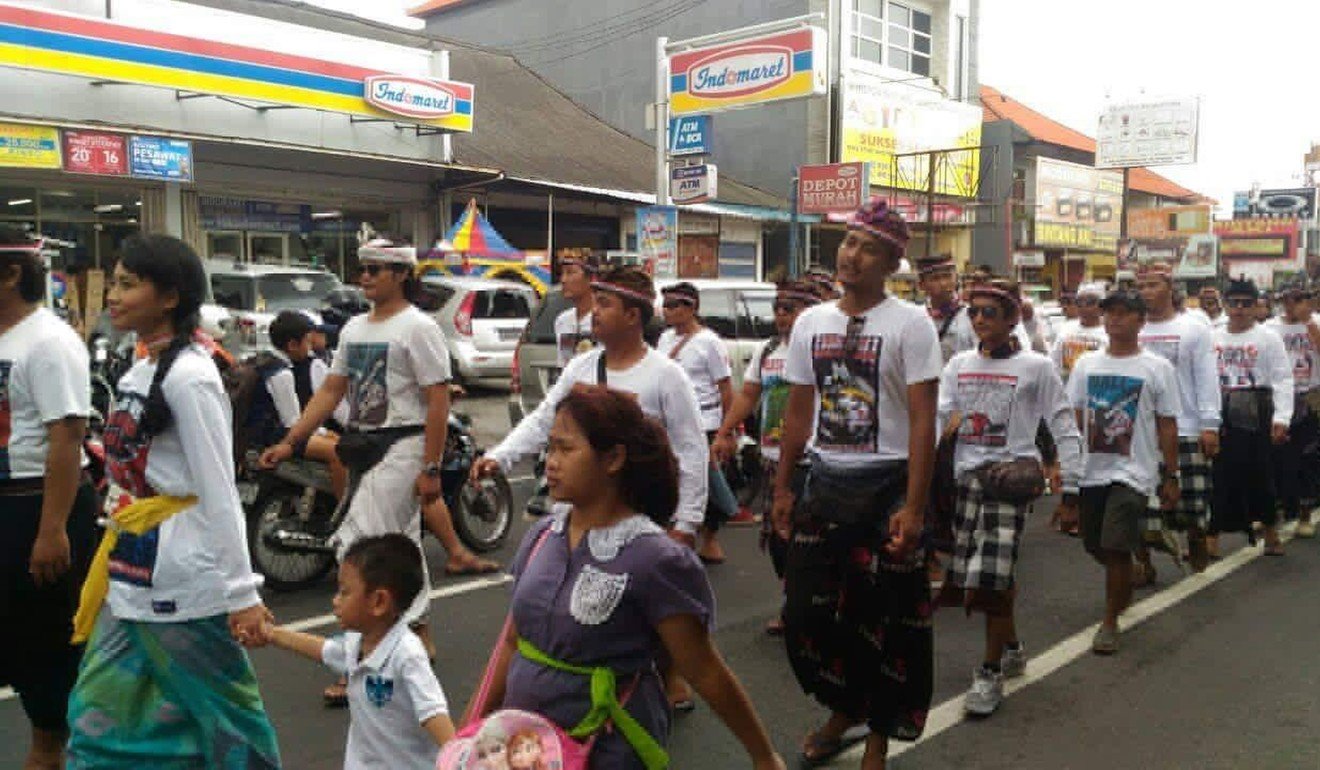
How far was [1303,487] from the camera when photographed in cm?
865

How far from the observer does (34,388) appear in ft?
11.4

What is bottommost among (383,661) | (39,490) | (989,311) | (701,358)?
(383,661)

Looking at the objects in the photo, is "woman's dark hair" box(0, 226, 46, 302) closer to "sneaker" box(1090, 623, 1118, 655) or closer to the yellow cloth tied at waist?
the yellow cloth tied at waist

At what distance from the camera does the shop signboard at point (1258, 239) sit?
59156mm

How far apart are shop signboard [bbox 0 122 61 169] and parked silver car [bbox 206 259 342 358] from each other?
243 cm

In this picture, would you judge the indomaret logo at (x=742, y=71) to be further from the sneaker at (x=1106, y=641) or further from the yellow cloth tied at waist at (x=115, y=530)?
the yellow cloth tied at waist at (x=115, y=530)

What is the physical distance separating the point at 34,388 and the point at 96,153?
14063 mm

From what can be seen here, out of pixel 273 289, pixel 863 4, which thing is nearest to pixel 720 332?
pixel 273 289

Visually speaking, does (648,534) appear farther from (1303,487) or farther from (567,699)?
(1303,487)

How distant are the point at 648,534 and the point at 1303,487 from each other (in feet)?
25.5

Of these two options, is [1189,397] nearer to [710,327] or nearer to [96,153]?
[710,327]

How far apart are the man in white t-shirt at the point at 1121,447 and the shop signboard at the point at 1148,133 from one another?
A: 40199 millimetres

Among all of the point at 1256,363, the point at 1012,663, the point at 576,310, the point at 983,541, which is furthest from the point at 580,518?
the point at 1256,363

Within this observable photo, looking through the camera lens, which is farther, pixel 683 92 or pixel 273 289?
pixel 683 92
